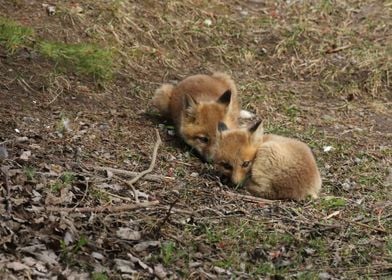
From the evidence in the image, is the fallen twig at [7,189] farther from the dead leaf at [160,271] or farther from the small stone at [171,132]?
the small stone at [171,132]

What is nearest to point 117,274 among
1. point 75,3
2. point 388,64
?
point 75,3

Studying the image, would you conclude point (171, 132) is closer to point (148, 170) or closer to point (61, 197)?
point (148, 170)

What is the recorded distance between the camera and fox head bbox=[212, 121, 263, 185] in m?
7.96

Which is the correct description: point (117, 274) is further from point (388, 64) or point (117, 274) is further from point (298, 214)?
point (388, 64)

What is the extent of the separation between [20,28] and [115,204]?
14.6 feet

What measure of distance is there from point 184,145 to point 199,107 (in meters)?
0.50

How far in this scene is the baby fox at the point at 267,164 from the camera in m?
7.79

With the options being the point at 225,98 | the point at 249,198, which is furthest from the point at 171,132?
the point at 249,198

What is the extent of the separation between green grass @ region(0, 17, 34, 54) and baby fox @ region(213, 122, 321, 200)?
3.44m

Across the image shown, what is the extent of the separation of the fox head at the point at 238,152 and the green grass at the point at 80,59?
278 centimetres

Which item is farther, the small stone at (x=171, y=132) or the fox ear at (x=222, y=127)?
the small stone at (x=171, y=132)

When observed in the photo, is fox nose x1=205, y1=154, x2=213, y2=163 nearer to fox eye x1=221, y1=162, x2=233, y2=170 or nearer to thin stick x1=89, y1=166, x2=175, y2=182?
fox eye x1=221, y1=162, x2=233, y2=170

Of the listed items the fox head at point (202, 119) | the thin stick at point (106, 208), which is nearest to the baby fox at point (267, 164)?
the fox head at point (202, 119)

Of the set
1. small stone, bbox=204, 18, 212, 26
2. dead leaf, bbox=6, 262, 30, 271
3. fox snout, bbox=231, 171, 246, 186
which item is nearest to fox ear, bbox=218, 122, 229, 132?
fox snout, bbox=231, 171, 246, 186
